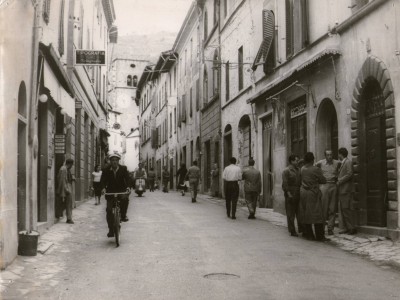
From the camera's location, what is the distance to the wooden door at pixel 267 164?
60.4ft

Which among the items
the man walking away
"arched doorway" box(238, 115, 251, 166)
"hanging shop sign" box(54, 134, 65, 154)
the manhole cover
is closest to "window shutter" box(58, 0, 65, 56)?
"hanging shop sign" box(54, 134, 65, 154)

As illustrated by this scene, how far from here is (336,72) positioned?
12.9m

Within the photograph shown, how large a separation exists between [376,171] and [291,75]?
4694 millimetres

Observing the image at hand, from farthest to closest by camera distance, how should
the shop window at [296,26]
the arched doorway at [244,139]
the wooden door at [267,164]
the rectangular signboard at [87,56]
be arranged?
1. the arched doorway at [244,139]
2. the wooden door at [267,164]
3. the rectangular signboard at [87,56]
4. the shop window at [296,26]

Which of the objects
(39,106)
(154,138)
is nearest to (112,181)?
(39,106)

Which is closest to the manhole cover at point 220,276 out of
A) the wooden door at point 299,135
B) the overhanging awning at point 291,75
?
the overhanging awning at point 291,75

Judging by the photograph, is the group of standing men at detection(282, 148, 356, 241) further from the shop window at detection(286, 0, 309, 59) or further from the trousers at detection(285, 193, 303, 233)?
the shop window at detection(286, 0, 309, 59)

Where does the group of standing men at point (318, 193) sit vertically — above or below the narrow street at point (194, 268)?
above

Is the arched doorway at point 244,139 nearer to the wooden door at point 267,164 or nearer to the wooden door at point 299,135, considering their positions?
the wooden door at point 267,164

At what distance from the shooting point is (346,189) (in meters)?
11.4

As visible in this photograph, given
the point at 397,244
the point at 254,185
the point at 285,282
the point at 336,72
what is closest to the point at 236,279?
the point at 285,282

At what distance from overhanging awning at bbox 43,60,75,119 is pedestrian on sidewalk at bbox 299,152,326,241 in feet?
17.3

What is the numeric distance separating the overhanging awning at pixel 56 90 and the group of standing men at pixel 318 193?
5.07 m

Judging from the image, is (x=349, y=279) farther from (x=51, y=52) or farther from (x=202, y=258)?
(x=51, y=52)
